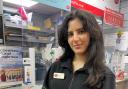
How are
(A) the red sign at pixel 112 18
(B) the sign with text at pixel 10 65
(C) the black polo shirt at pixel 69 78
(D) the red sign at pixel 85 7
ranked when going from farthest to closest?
1. (A) the red sign at pixel 112 18
2. (D) the red sign at pixel 85 7
3. (B) the sign with text at pixel 10 65
4. (C) the black polo shirt at pixel 69 78

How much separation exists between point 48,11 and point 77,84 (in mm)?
1426

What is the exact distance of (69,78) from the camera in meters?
1.27

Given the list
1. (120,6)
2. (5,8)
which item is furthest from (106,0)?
(5,8)

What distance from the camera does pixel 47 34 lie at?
2441mm

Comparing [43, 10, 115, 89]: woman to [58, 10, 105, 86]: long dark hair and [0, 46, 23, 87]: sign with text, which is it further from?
[0, 46, 23, 87]: sign with text

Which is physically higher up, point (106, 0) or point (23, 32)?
point (106, 0)

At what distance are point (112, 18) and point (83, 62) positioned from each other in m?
2.23

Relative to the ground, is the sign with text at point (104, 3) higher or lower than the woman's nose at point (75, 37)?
higher

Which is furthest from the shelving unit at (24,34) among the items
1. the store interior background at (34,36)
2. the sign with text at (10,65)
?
the sign with text at (10,65)

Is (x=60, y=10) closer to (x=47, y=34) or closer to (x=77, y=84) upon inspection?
(x=47, y=34)

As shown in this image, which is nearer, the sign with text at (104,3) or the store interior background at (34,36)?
the store interior background at (34,36)

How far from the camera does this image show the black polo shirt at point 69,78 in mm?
1184

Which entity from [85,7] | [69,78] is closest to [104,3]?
[85,7]

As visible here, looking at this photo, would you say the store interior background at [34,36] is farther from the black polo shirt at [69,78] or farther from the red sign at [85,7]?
the black polo shirt at [69,78]
